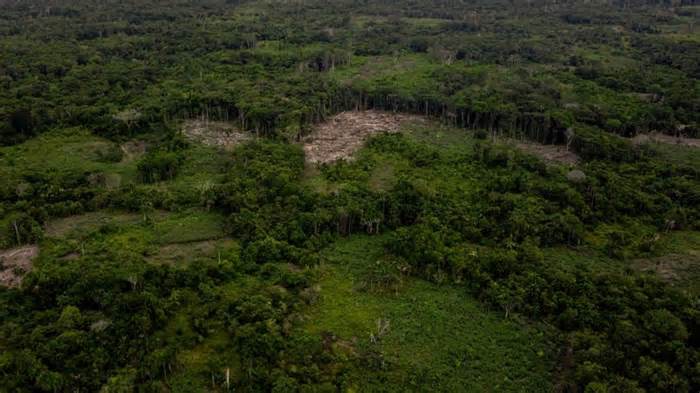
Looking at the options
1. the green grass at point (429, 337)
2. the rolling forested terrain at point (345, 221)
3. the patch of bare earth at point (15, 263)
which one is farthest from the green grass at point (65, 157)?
the green grass at point (429, 337)

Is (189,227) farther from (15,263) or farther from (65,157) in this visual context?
(65,157)

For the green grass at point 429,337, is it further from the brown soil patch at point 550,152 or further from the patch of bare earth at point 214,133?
the brown soil patch at point 550,152

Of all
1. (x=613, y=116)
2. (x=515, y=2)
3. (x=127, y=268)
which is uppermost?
(x=515, y=2)

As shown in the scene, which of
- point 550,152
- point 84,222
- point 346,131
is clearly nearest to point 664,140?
point 550,152

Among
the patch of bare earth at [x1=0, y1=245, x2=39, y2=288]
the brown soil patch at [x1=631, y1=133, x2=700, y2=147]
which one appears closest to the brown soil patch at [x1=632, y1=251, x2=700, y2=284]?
the brown soil patch at [x1=631, y1=133, x2=700, y2=147]

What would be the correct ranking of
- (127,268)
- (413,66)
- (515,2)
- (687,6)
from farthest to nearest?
(515,2)
(687,6)
(413,66)
(127,268)

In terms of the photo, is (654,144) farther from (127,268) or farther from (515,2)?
(515,2)

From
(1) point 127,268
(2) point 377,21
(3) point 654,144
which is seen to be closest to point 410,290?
(1) point 127,268
